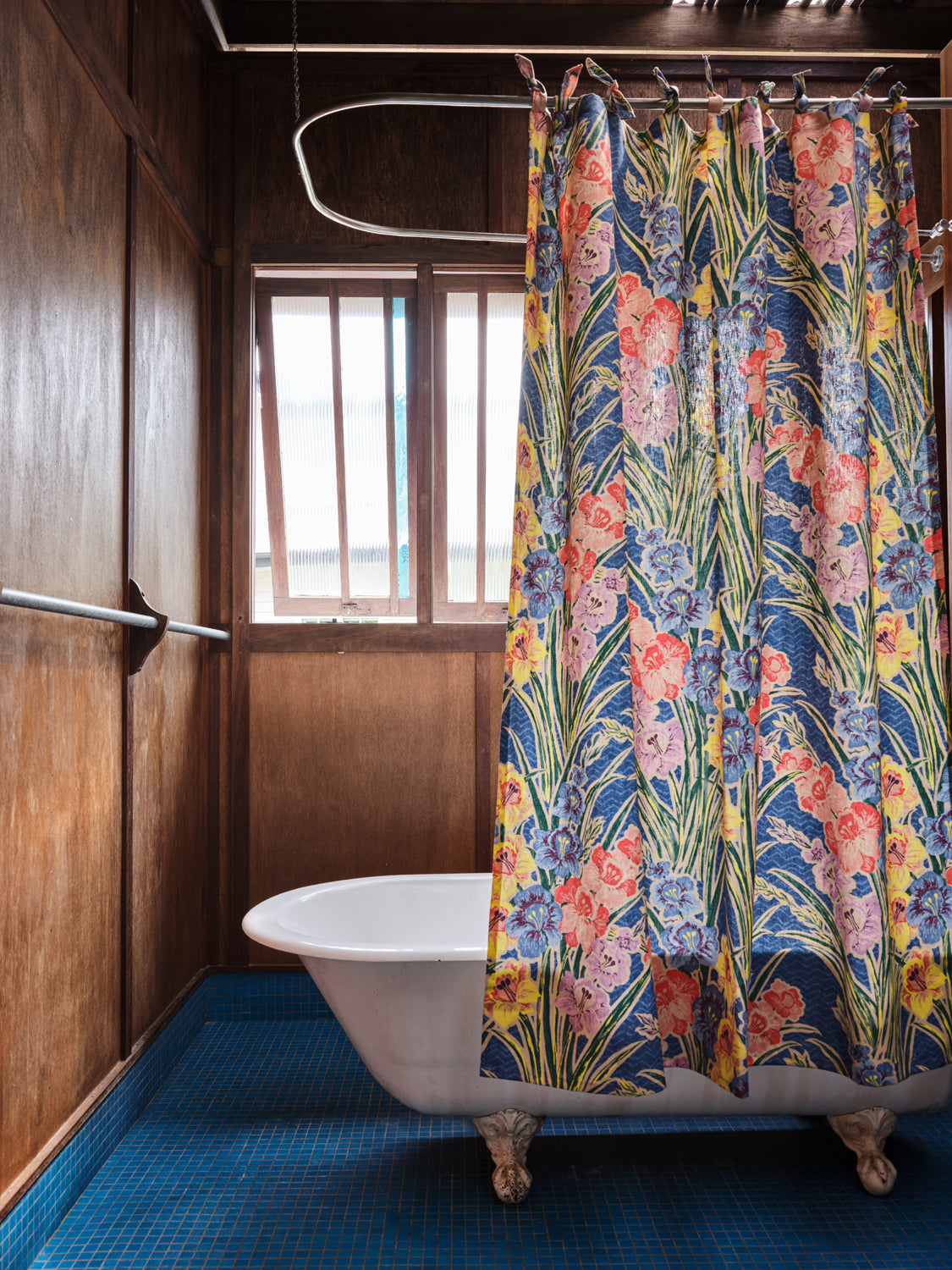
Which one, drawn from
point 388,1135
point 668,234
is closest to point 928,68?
point 668,234

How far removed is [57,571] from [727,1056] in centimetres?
152

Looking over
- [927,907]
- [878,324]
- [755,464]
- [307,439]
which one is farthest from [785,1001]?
[307,439]

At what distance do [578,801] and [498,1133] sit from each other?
72 centimetres

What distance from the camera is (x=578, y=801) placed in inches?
62.5

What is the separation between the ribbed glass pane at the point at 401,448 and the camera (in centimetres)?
295

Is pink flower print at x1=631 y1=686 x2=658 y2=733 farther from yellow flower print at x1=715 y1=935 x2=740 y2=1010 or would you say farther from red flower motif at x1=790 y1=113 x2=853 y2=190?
red flower motif at x1=790 y1=113 x2=853 y2=190

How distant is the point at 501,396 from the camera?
294cm

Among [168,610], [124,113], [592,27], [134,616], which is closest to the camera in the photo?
[134,616]

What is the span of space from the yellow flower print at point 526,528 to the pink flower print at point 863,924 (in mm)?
843

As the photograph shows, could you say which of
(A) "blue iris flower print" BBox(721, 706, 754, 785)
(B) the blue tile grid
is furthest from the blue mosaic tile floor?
(A) "blue iris flower print" BBox(721, 706, 754, 785)

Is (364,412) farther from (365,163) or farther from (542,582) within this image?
(542,582)

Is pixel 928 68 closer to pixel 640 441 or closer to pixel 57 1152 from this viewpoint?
pixel 640 441

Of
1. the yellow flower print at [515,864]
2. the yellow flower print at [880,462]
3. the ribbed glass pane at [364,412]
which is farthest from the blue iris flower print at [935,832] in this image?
the ribbed glass pane at [364,412]

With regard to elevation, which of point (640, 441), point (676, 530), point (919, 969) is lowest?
point (919, 969)
